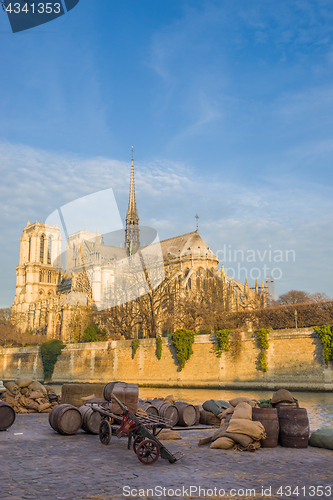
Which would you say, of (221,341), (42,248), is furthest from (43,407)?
(42,248)

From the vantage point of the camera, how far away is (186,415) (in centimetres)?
1016

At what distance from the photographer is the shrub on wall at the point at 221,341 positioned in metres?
32.2

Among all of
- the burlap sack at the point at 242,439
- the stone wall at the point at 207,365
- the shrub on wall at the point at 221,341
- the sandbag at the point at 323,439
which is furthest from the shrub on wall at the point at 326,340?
the burlap sack at the point at 242,439

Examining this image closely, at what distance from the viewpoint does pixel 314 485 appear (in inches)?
206

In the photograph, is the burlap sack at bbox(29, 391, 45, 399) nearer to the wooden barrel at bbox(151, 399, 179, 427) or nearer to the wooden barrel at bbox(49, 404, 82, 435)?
the wooden barrel at bbox(49, 404, 82, 435)

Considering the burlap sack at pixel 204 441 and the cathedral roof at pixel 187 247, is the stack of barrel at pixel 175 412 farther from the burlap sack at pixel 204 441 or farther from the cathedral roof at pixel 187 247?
the cathedral roof at pixel 187 247

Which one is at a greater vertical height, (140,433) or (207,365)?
(140,433)

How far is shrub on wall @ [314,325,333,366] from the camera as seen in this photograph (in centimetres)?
2716

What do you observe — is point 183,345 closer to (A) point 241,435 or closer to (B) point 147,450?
(A) point 241,435

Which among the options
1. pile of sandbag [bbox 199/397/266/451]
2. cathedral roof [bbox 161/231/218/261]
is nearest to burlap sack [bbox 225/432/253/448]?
pile of sandbag [bbox 199/397/266/451]

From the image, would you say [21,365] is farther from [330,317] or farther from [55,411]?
[55,411]

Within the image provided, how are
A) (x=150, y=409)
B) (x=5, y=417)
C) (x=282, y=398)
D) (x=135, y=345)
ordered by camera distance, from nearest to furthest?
1. (x=282, y=398)
2. (x=5, y=417)
3. (x=150, y=409)
4. (x=135, y=345)

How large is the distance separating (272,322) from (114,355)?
14526 mm

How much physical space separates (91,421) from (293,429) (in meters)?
3.98
